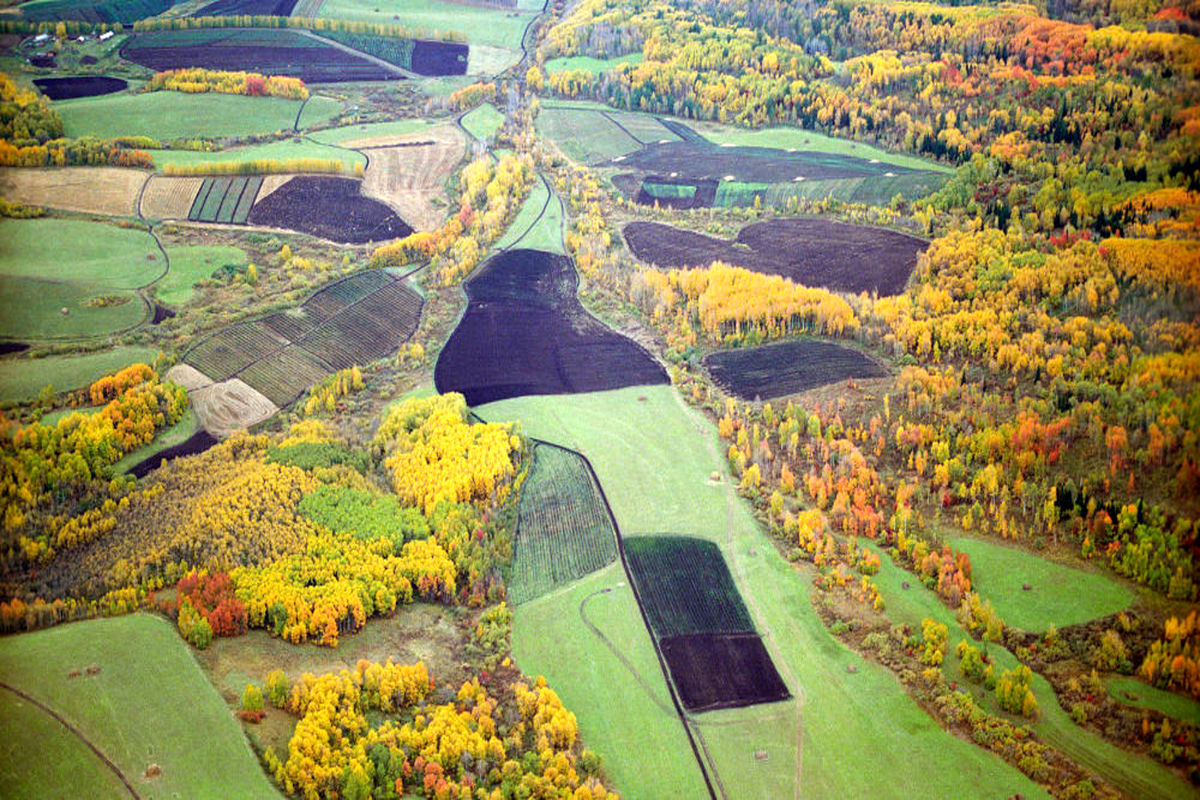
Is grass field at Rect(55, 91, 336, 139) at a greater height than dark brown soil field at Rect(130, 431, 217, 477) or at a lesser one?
greater

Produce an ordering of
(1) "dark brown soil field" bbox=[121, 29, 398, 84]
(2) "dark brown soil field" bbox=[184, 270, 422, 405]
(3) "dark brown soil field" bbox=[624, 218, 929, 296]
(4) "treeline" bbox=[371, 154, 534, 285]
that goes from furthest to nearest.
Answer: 1. (1) "dark brown soil field" bbox=[121, 29, 398, 84]
2. (4) "treeline" bbox=[371, 154, 534, 285]
3. (3) "dark brown soil field" bbox=[624, 218, 929, 296]
4. (2) "dark brown soil field" bbox=[184, 270, 422, 405]

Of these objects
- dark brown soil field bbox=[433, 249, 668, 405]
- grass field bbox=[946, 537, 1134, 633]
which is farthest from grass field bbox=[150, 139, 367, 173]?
grass field bbox=[946, 537, 1134, 633]

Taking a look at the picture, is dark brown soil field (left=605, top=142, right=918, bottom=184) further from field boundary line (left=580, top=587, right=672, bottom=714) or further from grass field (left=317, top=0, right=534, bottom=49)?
field boundary line (left=580, top=587, right=672, bottom=714)

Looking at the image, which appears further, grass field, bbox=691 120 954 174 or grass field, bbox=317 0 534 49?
grass field, bbox=317 0 534 49

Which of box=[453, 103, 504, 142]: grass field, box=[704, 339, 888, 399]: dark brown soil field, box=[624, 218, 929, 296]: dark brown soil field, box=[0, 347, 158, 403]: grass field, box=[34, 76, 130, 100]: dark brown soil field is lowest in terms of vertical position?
box=[0, 347, 158, 403]: grass field

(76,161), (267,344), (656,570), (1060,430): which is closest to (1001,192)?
(1060,430)

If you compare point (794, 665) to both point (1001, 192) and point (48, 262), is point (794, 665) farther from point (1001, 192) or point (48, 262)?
point (48, 262)

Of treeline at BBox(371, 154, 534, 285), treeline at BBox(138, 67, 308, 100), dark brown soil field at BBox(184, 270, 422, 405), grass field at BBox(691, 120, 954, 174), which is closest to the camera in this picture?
dark brown soil field at BBox(184, 270, 422, 405)

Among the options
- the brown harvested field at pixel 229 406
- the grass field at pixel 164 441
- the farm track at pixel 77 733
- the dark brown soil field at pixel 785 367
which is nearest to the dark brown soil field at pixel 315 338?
the brown harvested field at pixel 229 406
